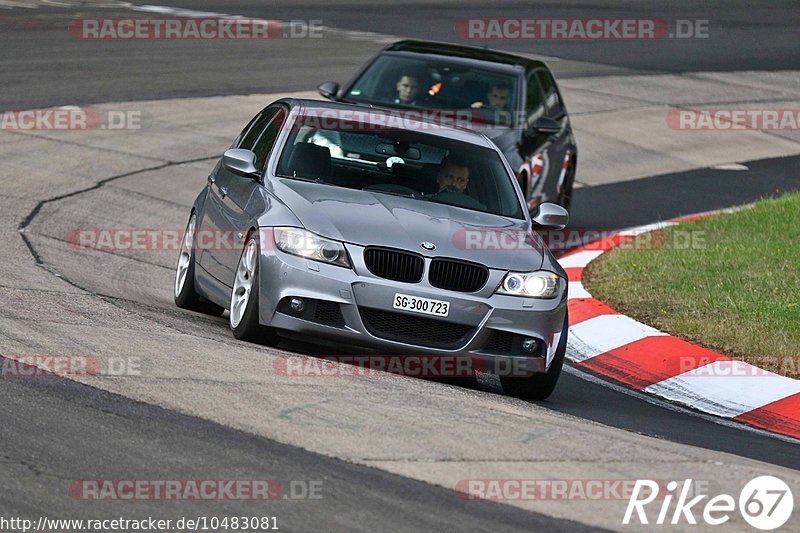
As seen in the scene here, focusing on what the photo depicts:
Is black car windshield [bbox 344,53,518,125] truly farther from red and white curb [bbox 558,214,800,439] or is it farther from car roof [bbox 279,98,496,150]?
car roof [bbox 279,98,496,150]

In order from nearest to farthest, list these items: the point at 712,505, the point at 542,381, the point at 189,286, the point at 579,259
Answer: the point at 712,505, the point at 542,381, the point at 189,286, the point at 579,259

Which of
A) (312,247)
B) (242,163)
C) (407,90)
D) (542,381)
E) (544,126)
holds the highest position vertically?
(242,163)

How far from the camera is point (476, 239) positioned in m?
8.55

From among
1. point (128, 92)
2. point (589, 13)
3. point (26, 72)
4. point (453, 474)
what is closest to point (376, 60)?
point (128, 92)

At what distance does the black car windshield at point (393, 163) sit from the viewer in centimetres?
925

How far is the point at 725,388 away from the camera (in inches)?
365

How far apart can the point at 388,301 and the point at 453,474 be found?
2232 mm

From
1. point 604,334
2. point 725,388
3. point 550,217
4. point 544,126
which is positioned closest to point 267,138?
point 550,217

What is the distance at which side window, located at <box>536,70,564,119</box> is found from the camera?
15.4 metres

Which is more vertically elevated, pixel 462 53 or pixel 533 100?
pixel 462 53

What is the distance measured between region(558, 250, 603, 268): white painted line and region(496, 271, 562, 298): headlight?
15.5ft

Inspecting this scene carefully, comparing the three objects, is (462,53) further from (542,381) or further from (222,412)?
(222,412)

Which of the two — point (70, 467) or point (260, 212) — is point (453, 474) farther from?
point (260, 212)

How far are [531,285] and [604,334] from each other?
2450mm
